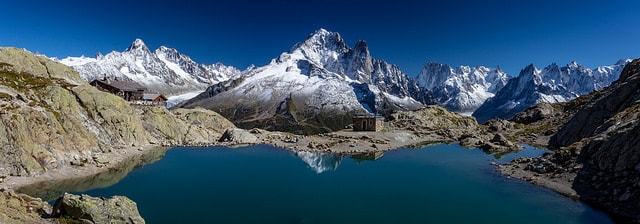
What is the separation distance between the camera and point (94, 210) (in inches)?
1211

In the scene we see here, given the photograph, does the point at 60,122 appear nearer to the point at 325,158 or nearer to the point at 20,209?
the point at 20,209

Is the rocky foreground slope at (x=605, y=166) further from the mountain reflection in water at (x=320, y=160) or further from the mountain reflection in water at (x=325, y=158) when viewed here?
the mountain reflection in water at (x=320, y=160)

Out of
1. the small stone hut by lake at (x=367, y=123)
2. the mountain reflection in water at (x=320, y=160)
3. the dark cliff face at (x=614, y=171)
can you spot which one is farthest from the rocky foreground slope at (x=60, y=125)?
the dark cliff face at (x=614, y=171)

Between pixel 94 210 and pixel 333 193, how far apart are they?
97.0ft

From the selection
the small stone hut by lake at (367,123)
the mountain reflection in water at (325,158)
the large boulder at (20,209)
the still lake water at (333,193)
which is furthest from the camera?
the small stone hut by lake at (367,123)

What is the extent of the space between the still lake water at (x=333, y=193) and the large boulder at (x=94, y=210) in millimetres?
6112

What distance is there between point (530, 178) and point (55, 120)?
78810 millimetres

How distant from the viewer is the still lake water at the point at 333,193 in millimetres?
40844

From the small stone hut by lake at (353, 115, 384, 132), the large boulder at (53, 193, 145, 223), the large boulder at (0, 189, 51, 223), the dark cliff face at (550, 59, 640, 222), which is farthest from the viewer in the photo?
the small stone hut by lake at (353, 115, 384, 132)

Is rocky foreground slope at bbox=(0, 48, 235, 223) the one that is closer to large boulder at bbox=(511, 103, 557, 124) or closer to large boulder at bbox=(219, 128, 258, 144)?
large boulder at bbox=(219, 128, 258, 144)

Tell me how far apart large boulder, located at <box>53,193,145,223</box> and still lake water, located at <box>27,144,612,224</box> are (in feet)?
20.1

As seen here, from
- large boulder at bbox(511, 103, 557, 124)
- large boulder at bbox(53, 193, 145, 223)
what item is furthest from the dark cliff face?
large boulder at bbox(511, 103, 557, 124)

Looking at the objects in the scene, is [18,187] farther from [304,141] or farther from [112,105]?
[304,141]

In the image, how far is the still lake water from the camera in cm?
4084
